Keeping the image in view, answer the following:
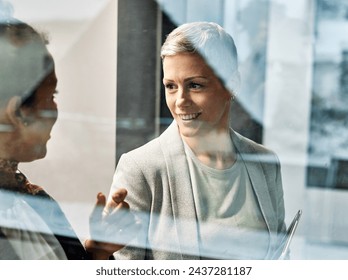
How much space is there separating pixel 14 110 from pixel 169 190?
63 centimetres

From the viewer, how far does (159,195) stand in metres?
1.89

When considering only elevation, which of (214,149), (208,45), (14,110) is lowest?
(214,149)

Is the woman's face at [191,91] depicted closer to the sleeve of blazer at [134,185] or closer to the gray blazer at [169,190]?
the gray blazer at [169,190]

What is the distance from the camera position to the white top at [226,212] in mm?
1905

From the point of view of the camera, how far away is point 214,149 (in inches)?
75.1

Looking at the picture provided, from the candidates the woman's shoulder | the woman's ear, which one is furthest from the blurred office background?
the woman's ear

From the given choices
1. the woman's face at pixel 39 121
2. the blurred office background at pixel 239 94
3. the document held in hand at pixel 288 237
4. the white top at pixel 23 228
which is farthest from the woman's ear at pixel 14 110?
the document held in hand at pixel 288 237

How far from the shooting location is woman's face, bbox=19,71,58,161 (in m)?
1.82

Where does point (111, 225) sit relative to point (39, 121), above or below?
below

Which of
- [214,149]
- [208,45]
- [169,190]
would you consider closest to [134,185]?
[169,190]

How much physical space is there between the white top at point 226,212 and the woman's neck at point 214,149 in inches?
0.7

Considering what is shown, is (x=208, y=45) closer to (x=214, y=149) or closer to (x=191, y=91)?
(x=191, y=91)

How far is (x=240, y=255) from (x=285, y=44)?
31.8 inches
